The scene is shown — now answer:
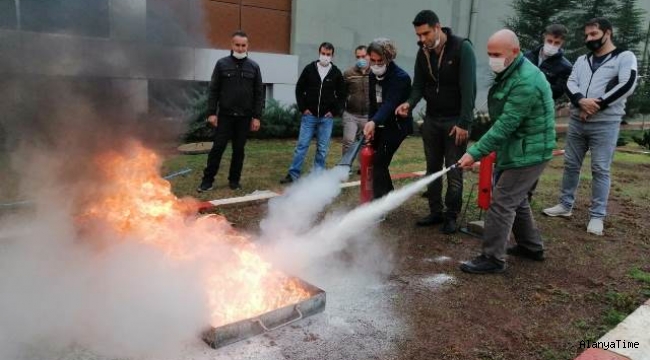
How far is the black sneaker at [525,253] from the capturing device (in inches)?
204

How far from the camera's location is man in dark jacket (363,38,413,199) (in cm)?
581

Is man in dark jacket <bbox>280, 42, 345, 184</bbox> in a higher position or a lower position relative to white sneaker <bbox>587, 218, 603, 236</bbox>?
higher

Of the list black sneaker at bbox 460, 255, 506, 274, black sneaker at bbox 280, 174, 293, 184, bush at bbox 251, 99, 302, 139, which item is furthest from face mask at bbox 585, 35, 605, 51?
bush at bbox 251, 99, 302, 139

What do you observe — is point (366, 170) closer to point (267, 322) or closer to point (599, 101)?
point (599, 101)

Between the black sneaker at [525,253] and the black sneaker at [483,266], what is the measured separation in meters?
0.53

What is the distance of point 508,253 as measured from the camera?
5355mm

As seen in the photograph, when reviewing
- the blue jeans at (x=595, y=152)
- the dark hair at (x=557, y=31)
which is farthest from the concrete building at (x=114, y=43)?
the blue jeans at (x=595, y=152)

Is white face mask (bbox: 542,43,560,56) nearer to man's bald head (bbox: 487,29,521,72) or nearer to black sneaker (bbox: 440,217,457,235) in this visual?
man's bald head (bbox: 487,29,521,72)

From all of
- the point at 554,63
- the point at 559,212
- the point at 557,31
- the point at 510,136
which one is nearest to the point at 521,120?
the point at 510,136

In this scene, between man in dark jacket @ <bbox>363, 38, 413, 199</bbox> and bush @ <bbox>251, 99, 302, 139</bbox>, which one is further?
bush @ <bbox>251, 99, 302, 139</bbox>

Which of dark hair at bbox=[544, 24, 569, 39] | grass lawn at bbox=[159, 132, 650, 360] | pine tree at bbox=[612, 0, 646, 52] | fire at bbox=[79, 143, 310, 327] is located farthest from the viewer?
pine tree at bbox=[612, 0, 646, 52]

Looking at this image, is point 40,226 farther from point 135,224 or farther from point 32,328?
point 32,328

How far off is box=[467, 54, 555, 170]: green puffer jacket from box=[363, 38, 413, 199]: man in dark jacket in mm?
1435

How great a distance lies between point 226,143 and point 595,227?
488cm
